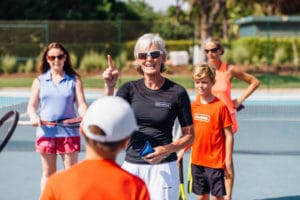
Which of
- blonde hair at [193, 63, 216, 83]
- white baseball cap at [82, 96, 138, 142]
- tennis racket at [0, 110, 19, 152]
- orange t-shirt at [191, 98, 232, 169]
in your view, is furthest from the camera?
orange t-shirt at [191, 98, 232, 169]

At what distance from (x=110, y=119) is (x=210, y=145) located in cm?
327

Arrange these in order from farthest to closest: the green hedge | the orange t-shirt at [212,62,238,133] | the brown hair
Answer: the green hedge → the orange t-shirt at [212,62,238,133] → the brown hair

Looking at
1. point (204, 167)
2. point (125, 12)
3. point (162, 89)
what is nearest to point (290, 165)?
point (204, 167)

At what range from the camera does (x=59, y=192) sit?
2.47m

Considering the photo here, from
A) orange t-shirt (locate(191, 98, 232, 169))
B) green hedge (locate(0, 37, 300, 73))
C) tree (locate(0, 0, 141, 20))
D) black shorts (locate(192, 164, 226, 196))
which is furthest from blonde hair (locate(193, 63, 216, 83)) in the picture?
tree (locate(0, 0, 141, 20))

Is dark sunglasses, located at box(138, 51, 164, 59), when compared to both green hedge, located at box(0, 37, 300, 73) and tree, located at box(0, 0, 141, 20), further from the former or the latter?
tree, located at box(0, 0, 141, 20)

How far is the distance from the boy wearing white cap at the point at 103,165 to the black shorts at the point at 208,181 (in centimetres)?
307

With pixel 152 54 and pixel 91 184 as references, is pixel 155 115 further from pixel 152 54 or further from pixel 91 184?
pixel 91 184

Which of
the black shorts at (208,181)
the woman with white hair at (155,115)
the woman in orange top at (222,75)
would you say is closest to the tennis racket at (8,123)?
the woman with white hair at (155,115)

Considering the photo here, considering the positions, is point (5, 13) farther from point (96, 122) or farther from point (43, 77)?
point (96, 122)

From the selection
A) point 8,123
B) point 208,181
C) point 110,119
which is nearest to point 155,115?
point 8,123

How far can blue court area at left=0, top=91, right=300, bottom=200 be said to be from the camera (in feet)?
23.8

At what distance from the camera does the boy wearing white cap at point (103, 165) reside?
2.38 metres

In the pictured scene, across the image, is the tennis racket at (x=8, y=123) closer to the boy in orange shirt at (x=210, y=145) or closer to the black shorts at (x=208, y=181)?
the boy in orange shirt at (x=210, y=145)
